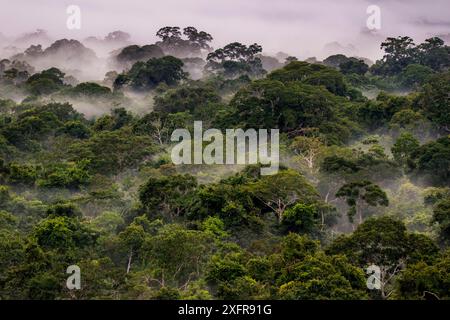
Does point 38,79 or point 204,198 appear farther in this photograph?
point 38,79

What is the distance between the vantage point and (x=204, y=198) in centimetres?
2836

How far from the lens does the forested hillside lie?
868 inches

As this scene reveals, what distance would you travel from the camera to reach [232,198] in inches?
1131

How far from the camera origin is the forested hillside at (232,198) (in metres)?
22.0

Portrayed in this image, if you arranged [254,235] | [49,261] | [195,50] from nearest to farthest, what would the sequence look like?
[49,261] → [254,235] → [195,50]

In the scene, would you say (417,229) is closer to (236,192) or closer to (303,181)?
(303,181)

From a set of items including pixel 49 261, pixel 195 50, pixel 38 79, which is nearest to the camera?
pixel 49 261

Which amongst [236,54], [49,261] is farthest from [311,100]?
[236,54]

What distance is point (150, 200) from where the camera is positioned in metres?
29.6

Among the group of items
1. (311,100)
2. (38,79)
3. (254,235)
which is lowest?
(254,235)

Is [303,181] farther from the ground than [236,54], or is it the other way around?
[236,54]
